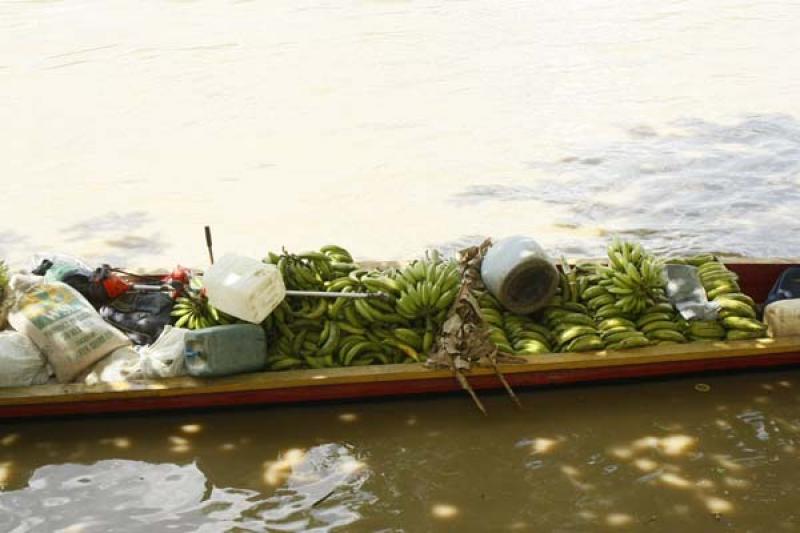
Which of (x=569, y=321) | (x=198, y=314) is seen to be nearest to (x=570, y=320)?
(x=569, y=321)

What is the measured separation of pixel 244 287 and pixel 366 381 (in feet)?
3.05

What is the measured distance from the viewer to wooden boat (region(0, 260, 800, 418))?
529cm

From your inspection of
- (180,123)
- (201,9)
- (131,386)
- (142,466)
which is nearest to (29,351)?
(131,386)

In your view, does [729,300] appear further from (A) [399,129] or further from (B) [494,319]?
(A) [399,129]

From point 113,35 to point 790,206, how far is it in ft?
42.7

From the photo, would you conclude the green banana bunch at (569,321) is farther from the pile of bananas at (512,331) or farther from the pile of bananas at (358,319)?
the pile of bananas at (358,319)

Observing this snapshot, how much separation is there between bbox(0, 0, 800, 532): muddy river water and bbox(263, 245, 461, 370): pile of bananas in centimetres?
34

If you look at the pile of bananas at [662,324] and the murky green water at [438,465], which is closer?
the murky green water at [438,465]

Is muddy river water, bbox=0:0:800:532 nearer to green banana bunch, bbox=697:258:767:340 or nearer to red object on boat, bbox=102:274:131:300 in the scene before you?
green banana bunch, bbox=697:258:767:340

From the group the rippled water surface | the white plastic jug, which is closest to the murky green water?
the white plastic jug

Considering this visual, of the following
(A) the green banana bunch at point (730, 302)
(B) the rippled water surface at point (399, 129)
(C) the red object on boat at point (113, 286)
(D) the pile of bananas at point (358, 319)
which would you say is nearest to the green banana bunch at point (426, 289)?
(D) the pile of bananas at point (358, 319)

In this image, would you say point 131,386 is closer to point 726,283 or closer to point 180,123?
point 726,283

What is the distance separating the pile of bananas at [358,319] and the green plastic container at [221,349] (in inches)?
9.2

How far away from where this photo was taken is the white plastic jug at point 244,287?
527 cm
